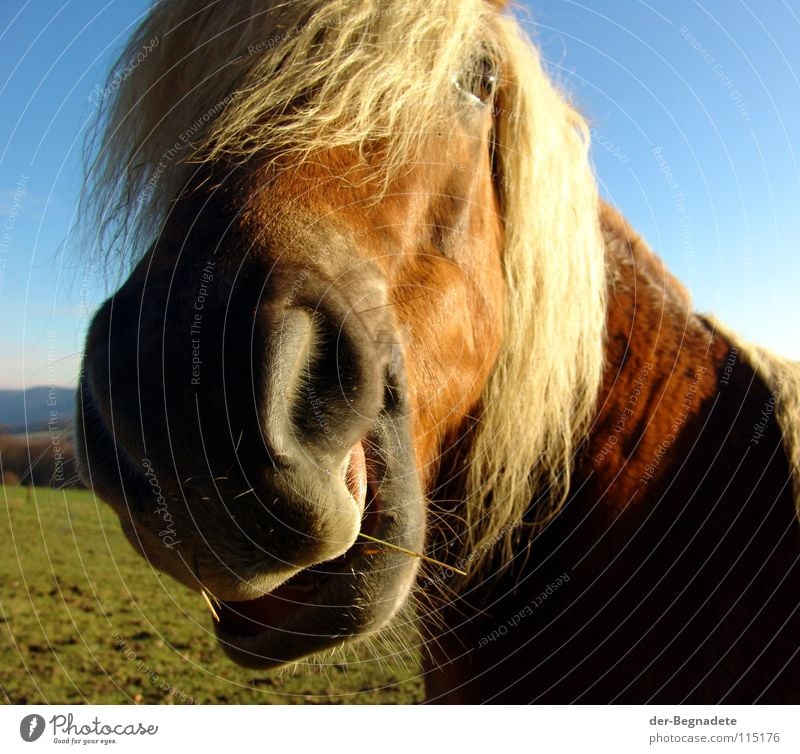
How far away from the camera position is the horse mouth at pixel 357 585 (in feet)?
3.34

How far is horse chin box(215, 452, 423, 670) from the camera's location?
1021 millimetres

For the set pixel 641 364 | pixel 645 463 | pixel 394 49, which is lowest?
pixel 645 463

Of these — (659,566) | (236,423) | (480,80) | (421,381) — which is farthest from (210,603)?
(480,80)

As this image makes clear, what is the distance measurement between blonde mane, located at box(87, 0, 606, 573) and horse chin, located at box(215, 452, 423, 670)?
0.43 m

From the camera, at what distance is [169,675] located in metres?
3.82

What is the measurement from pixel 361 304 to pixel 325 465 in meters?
0.26

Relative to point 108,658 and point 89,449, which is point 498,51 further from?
point 108,658

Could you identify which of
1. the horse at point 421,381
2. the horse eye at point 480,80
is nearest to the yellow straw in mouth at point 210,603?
the horse at point 421,381

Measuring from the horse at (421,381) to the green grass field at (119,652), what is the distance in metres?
0.53

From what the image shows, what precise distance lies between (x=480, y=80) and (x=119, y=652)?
4397 millimetres

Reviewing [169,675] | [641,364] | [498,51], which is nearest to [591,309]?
[641,364]
